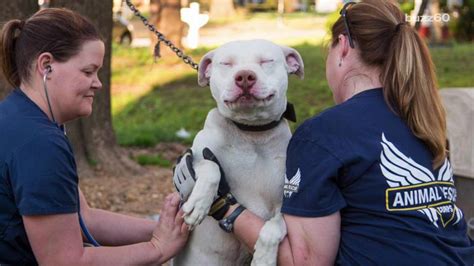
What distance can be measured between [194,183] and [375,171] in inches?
25.3

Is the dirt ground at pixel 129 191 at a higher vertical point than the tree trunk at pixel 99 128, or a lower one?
lower

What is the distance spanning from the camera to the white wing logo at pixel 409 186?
258 centimetres

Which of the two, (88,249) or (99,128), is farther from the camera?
(99,128)

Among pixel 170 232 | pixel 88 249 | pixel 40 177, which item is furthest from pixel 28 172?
pixel 170 232

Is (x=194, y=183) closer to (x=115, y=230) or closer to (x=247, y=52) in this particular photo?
(x=247, y=52)

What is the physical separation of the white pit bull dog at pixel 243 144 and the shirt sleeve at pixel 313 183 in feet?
Answer: 0.48

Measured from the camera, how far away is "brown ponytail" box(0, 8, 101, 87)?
8.98 feet

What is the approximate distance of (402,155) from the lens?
261cm

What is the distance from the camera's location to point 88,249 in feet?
9.16

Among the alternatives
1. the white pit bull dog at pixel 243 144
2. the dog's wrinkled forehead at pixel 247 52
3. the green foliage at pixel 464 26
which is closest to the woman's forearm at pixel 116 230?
the white pit bull dog at pixel 243 144

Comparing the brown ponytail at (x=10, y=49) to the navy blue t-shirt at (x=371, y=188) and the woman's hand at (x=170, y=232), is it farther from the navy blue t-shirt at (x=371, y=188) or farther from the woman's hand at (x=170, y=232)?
the navy blue t-shirt at (x=371, y=188)

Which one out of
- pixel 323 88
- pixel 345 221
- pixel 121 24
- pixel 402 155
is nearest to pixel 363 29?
pixel 402 155

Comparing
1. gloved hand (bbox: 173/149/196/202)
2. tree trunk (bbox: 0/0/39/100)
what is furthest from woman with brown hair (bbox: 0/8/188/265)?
tree trunk (bbox: 0/0/39/100)

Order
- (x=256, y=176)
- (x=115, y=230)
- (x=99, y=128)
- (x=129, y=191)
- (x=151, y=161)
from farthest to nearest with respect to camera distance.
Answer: (x=151, y=161) → (x=99, y=128) → (x=129, y=191) → (x=115, y=230) → (x=256, y=176)
